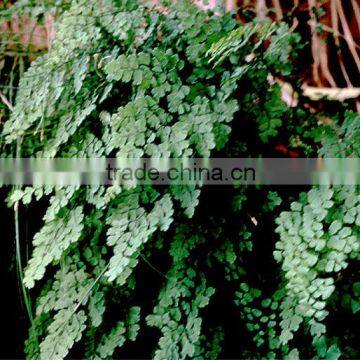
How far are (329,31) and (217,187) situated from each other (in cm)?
78

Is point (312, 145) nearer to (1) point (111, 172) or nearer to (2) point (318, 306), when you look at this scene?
(2) point (318, 306)

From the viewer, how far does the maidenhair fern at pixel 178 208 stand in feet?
3.68

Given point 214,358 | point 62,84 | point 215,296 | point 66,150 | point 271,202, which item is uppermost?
point 62,84

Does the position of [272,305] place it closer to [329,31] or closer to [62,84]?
[62,84]

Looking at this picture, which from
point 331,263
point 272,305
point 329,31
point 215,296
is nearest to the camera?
point 331,263

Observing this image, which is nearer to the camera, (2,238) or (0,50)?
(2,238)

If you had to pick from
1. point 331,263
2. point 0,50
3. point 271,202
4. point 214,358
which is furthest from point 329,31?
point 0,50

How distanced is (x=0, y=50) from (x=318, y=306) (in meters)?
1.58

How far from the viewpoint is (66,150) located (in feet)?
4.57

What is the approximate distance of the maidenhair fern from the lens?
1.12 metres

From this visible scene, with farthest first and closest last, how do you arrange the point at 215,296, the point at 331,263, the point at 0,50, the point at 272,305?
the point at 0,50
the point at 215,296
the point at 272,305
the point at 331,263

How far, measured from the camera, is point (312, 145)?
1.31m

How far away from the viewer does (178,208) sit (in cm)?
128

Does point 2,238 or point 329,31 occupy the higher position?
point 329,31
